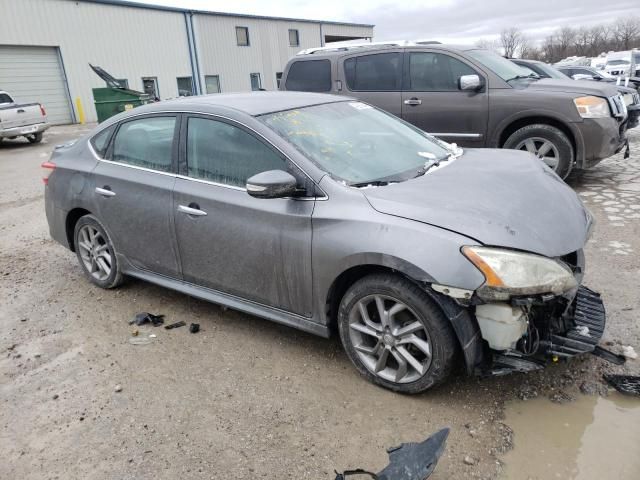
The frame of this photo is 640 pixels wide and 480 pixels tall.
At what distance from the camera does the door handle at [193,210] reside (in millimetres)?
3486

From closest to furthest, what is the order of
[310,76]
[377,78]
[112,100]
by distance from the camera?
[377,78]
[310,76]
[112,100]

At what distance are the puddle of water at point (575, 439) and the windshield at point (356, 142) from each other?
1.56m

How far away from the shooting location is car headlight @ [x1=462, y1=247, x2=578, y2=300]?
2443 millimetres

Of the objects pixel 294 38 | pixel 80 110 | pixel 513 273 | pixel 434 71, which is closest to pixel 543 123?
pixel 434 71

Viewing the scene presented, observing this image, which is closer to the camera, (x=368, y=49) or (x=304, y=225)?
(x=304, y=225)

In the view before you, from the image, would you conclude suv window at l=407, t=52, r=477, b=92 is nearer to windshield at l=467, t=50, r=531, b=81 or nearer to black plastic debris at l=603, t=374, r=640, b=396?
windshield at l=467, t=50, r=531, b=81

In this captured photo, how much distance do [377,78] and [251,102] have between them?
14.7ft

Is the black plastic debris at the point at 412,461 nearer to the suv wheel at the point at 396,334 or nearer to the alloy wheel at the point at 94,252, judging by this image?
the suv wheel at the point at 396,334

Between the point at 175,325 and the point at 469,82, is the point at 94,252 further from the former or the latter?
the point at 469,82

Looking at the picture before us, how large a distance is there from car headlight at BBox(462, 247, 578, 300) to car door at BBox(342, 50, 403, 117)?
5361 millimetres

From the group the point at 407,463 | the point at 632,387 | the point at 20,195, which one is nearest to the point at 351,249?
the point at 407,463

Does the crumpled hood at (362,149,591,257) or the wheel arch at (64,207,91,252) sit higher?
the crumpled hood at (362,149,591,257)

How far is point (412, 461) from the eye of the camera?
7.50ft

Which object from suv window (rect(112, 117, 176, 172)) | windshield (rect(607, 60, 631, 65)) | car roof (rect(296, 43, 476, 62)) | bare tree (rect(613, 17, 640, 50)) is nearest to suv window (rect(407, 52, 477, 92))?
car roof (rect(296, 43, 476, 62))
